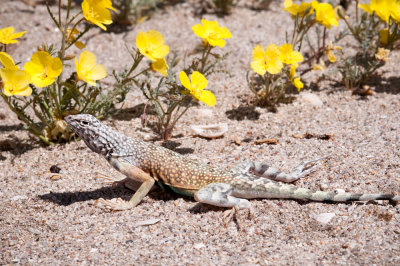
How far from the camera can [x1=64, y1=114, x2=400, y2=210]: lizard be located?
3473mm

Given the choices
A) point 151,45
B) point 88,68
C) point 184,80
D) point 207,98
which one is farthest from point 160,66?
point 88,68

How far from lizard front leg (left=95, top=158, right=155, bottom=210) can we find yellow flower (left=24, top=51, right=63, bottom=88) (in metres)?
0.89

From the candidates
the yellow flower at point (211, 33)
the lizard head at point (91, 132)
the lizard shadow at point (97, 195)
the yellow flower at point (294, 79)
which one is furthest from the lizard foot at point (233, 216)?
the yellow flower at point (294, 79)

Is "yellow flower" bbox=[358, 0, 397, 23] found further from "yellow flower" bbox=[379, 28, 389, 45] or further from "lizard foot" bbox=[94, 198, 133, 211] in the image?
"lizard foot" bbox=[94, 198, 133, 211]

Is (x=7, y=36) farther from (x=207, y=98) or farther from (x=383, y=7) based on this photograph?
(x=383, y=7)

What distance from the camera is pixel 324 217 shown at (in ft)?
11.0

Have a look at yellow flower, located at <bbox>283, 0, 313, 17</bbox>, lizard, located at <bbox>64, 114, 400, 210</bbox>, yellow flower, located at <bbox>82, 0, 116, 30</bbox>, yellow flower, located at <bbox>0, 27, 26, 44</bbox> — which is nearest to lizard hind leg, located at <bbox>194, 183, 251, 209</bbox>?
lizard, located at <bbox>64, 114, 400, 210</bbox>

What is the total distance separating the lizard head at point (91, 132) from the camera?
362 cm

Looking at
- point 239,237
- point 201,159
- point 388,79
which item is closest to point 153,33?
point 201,159

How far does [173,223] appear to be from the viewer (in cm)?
336

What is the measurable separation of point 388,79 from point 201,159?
3019mm

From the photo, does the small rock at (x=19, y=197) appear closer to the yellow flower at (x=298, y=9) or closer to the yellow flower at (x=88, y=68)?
the yellow flower at (x=88, y=68)

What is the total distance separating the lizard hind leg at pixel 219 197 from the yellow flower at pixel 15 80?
1674mm

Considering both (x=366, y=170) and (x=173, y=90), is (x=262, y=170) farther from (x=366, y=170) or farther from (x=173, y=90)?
(x=173, y=90)
